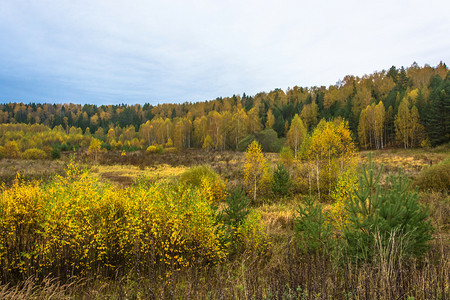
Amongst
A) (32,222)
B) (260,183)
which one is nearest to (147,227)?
(32,222)

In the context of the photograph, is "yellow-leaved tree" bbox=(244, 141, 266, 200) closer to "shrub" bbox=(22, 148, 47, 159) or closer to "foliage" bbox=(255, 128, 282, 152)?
"foliage" bbox=(255, 128, 282, 152)

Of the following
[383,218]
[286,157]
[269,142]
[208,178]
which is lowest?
[208,178]

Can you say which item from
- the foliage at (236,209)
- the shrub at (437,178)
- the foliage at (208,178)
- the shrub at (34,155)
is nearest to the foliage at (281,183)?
the foliage at (208,178)

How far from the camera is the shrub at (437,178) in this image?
522 inches

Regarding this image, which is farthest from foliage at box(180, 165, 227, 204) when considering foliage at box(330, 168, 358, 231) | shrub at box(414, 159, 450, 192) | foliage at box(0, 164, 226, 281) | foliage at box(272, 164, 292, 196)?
shrub at box(414, 159, 450, 192)

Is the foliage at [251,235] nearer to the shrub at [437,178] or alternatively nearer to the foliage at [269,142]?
the shrub at [437,178]

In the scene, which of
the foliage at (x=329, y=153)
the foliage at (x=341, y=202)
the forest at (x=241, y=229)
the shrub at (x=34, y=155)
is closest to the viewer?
the forest at (x=241, y=229)

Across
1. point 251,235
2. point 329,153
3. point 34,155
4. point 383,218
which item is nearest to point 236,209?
point 251,235

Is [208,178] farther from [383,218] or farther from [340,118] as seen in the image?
[340,118]

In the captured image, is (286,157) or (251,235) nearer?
(251,235)

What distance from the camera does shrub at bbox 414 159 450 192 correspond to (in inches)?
522

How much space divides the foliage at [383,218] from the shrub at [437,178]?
11.1m

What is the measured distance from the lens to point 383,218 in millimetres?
4445

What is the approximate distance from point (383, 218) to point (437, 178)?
13070 millimetres
